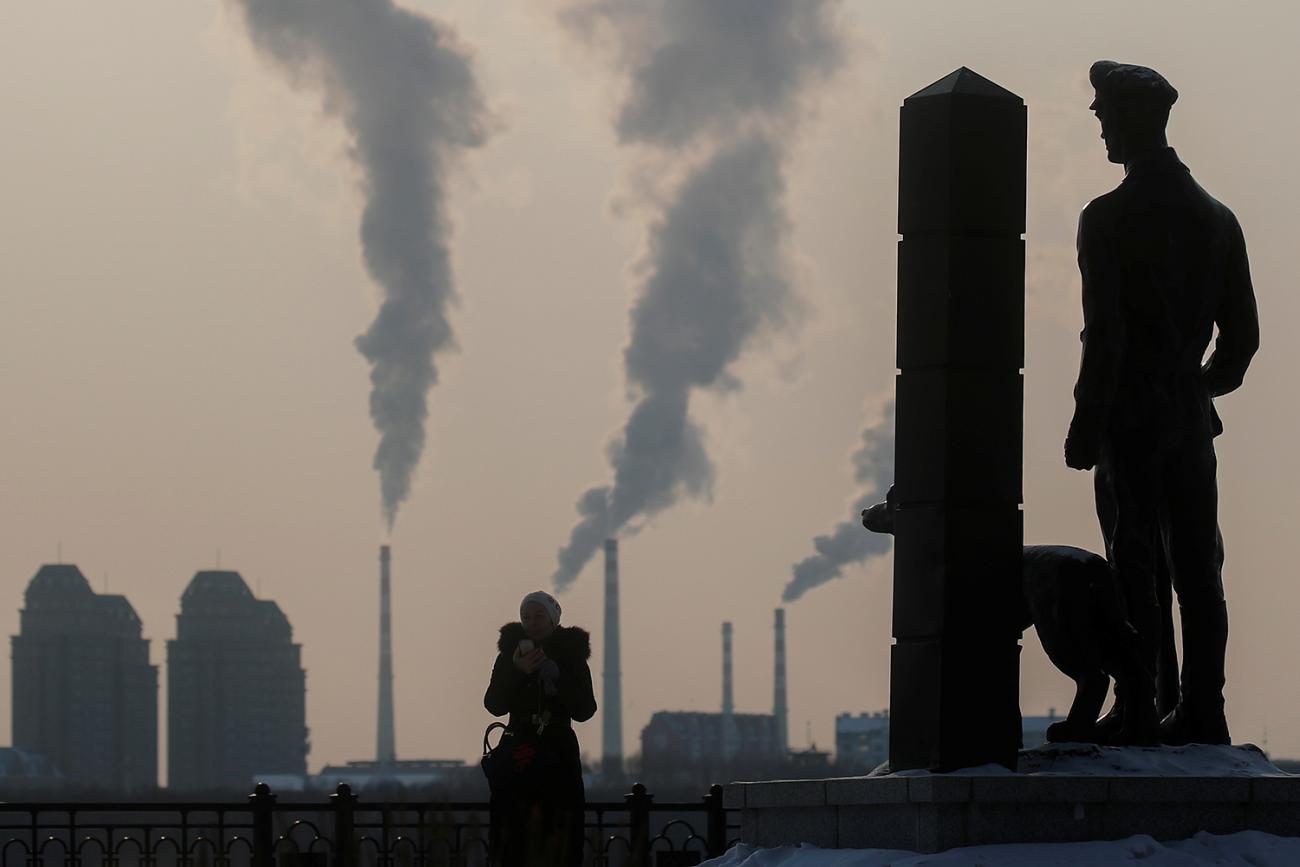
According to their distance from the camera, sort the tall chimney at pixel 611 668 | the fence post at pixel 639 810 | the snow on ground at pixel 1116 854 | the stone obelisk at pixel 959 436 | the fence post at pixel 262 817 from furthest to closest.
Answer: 1. the tall chimney at pixel 611 668
2. the fence post at pixel 262 817
3. the fence post at pixel 639 810
4. the stone obelisk at pixel 959 436
5. the snow on ground at pixel 1116 854

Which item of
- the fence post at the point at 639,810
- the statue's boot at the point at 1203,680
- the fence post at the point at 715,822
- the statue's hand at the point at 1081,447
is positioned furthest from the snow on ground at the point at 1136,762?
the fence post at the point at 715,822

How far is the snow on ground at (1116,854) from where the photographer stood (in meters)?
10.2

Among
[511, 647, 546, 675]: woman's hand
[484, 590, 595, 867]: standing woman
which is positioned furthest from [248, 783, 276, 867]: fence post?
[511, 647, 546, 675]: woman's hand

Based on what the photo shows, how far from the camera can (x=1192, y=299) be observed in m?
11.7

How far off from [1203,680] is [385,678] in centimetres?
13485

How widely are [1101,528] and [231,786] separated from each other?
594ft

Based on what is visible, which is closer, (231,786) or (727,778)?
(727,778)

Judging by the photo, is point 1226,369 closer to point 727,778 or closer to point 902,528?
point 902,528

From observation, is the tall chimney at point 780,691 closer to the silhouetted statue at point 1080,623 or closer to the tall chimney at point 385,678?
the tall chimney at point 385,678

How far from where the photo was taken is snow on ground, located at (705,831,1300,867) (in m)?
10.2

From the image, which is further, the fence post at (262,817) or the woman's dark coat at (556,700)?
the fence post at (262,817)

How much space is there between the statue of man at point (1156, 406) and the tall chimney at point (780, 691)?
13155 centimetres

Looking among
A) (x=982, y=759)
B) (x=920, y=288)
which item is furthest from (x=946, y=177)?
(x=982, y=759)

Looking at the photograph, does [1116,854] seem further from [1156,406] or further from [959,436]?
[1156,406]
